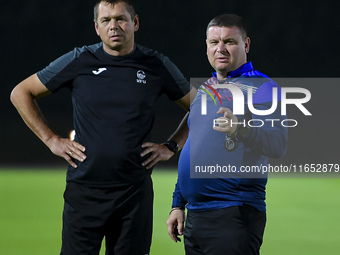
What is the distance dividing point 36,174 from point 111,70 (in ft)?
16.4

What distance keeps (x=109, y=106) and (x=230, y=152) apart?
0.77 metres

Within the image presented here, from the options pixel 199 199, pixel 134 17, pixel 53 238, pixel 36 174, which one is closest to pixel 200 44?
pixel 36 174

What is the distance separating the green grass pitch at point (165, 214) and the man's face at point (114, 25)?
1.94 metres

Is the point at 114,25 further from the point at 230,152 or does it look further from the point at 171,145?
the point at 230,152

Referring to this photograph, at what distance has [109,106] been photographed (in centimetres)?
264

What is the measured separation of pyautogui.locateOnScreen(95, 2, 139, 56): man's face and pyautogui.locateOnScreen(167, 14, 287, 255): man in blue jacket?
547mm

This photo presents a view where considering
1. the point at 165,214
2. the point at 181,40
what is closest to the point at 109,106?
the point at 165,214

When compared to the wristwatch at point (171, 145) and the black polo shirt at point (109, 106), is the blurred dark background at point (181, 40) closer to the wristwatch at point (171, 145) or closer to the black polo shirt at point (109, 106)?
the wristwatch at point (171, 145)

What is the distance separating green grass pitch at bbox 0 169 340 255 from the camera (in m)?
4.09

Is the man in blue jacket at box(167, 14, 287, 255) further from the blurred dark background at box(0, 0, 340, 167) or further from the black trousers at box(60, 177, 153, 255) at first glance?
the blurred dark background at box(0, 0, 340, 167)

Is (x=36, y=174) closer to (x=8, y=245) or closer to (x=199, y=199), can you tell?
(x=8, y=245)

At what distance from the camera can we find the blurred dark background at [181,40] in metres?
9.76

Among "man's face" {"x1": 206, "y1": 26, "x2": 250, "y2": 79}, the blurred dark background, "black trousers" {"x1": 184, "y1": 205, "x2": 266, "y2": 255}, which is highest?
the blurred dark background

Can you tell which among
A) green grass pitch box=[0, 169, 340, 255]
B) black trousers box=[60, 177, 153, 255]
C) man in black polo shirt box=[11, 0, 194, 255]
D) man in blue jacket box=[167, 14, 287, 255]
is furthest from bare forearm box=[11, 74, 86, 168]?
green grass pitch box=[0, 169, 340, 255]
